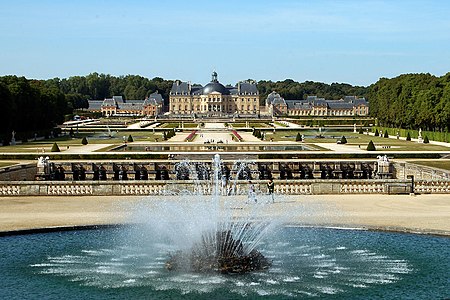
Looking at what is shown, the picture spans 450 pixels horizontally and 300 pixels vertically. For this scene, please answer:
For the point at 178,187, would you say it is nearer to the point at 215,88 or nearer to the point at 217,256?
the point at 217,256

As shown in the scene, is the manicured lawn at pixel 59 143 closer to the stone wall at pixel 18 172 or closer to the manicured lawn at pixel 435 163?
the stone wall at pixel 18 172

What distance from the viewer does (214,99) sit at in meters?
137

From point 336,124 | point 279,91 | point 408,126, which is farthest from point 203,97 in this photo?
point 408,126

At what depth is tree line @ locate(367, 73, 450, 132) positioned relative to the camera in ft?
166

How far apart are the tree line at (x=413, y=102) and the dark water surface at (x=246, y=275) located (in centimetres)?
3649

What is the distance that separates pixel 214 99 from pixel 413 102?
264 feet

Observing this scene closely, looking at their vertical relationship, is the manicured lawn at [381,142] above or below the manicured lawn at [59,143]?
below

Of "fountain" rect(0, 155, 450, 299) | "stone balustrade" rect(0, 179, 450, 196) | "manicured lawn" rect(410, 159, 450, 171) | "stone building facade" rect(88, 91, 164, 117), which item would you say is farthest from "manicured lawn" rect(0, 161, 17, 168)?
"stone building facade" rect(88, 91, 164, 117)

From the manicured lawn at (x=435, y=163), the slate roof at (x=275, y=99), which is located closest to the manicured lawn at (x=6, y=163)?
the manicured lawn at (x=435, y=163)

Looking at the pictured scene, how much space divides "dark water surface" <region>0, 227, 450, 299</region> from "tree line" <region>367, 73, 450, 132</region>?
120ft

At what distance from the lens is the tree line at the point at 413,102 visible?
50.7 metres

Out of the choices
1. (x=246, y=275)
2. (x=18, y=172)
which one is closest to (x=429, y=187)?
(x=246, y=275)

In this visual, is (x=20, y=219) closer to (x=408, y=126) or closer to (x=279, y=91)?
(x=408, y=126)

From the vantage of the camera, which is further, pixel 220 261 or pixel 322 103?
pixel 322 103
